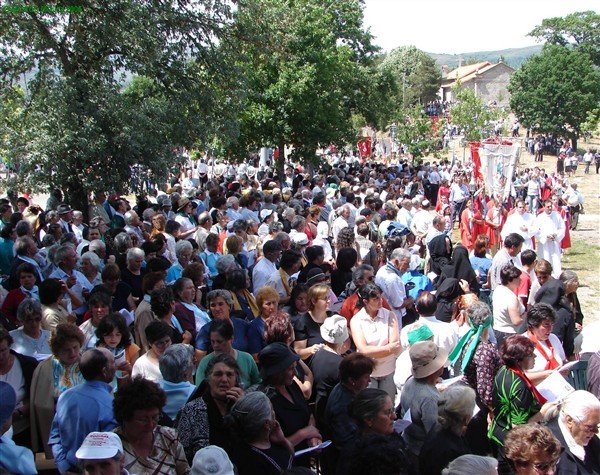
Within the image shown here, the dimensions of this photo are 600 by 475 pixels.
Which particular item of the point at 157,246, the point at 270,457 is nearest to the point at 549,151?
the point at 157,246

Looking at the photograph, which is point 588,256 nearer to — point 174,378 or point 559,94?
point 174,378

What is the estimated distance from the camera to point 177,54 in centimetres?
1180

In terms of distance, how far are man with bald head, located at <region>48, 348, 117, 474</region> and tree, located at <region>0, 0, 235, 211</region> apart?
6.98 m

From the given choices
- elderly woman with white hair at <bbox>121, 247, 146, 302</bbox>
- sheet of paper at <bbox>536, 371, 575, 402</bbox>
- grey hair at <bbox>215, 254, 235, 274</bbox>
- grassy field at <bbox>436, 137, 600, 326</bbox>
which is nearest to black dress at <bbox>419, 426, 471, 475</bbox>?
sheet of paper at <bbox>536, 371, 575, 402</bbox>

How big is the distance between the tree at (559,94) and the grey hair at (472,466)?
184 ft

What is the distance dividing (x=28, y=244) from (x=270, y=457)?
4738 millimetres

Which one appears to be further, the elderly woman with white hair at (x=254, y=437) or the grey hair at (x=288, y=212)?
the grey hair at (x=288, y=212)

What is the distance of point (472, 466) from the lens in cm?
333

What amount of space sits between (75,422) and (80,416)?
45 millimetres

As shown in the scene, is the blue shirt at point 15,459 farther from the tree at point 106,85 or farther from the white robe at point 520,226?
the white robe at point 520,226

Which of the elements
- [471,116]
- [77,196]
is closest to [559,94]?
[471,116]

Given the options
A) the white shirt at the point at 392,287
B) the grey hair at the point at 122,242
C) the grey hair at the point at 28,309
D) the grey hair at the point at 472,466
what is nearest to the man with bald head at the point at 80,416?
the grey hair at the point at 28,309

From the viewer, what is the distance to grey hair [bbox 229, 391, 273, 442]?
11.8ft

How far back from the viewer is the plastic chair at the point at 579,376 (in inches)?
238
